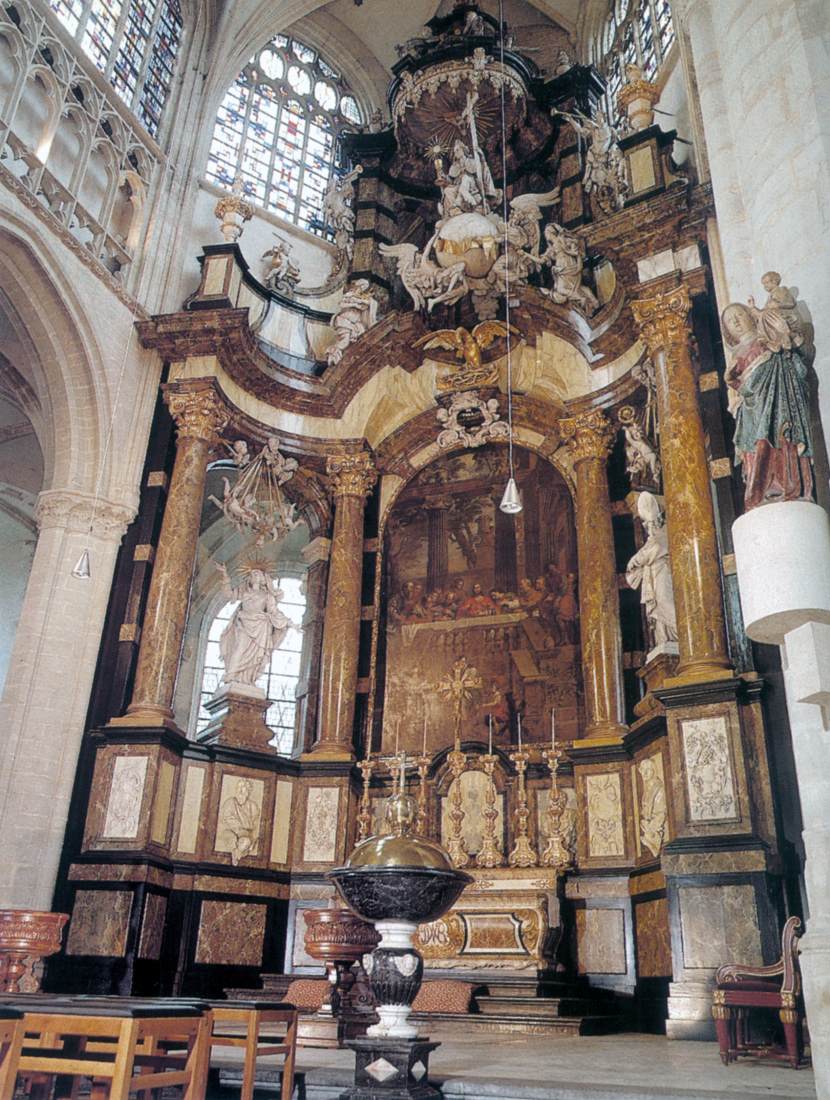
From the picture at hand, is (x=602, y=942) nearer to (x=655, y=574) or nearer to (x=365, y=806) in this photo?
(x=365, y=806)

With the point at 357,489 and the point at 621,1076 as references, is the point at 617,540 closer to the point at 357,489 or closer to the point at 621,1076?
the point at 357,489

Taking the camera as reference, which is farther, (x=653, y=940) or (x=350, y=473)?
(x=350, y=473)

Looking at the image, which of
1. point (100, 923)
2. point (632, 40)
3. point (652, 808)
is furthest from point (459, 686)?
point (632, 40)

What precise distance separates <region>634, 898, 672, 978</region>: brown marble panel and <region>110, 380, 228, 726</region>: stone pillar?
5.17 m

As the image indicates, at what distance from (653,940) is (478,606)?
4.59 m

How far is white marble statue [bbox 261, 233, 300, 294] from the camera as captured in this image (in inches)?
561

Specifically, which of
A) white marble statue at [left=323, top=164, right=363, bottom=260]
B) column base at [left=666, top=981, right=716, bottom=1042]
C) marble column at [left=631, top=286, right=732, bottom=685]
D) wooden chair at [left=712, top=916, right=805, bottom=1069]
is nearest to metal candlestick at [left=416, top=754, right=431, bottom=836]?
marble column at [left=631, top=286, right=732, bottom=685]

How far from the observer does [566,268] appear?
507 inches

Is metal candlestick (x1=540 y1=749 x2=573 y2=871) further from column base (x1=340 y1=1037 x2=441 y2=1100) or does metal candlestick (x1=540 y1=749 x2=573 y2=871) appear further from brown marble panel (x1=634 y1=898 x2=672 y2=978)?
column base (x1=340 y1=1037 x2=441 y2=1100)

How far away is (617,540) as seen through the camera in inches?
469

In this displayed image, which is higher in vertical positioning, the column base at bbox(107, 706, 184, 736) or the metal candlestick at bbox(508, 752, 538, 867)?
the column base at bbox(107, 706, 184, 736)

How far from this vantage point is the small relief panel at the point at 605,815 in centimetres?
1034

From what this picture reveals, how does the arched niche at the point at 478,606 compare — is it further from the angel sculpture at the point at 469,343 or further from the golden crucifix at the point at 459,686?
the angel sculpture at the point at 469,343

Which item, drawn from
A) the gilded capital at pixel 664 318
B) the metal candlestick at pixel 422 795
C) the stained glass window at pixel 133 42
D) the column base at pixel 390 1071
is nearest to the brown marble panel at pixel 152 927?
the metal candlestick at pixel 422 795
